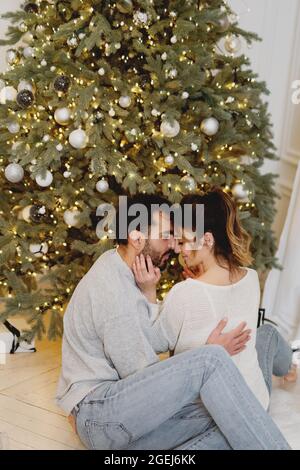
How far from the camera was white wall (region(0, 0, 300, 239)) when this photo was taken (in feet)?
13.2

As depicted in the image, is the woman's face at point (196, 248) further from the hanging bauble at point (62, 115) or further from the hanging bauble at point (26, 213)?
the hanging bauble at point (26, 213)

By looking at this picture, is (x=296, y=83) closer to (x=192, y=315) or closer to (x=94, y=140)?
(x=94, y=140)

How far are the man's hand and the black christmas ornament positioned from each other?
137cm

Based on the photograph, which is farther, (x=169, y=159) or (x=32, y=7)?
(x=32, y=7)

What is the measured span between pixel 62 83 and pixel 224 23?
0.91m

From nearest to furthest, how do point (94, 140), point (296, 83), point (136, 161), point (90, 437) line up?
point (90, 437) → point (94, 140) → point (136, 161) → point (296, 83)

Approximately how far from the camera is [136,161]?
302 centimetres

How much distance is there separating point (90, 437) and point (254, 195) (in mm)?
→ 1589

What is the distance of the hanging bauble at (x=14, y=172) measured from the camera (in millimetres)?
2941

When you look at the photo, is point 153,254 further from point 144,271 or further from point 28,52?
point 28,52

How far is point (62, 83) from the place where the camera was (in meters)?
2.79

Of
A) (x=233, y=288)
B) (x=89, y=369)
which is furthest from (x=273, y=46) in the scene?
(x=89, y=369)

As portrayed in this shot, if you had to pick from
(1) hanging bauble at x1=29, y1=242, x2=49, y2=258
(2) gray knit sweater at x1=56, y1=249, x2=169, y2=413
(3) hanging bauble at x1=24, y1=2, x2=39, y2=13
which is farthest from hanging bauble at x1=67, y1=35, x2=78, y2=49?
(2) gray knit sweater at x1=56, y1=249, x2=169, y2=413

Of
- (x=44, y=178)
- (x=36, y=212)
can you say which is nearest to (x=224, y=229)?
(x=44, y=178)
